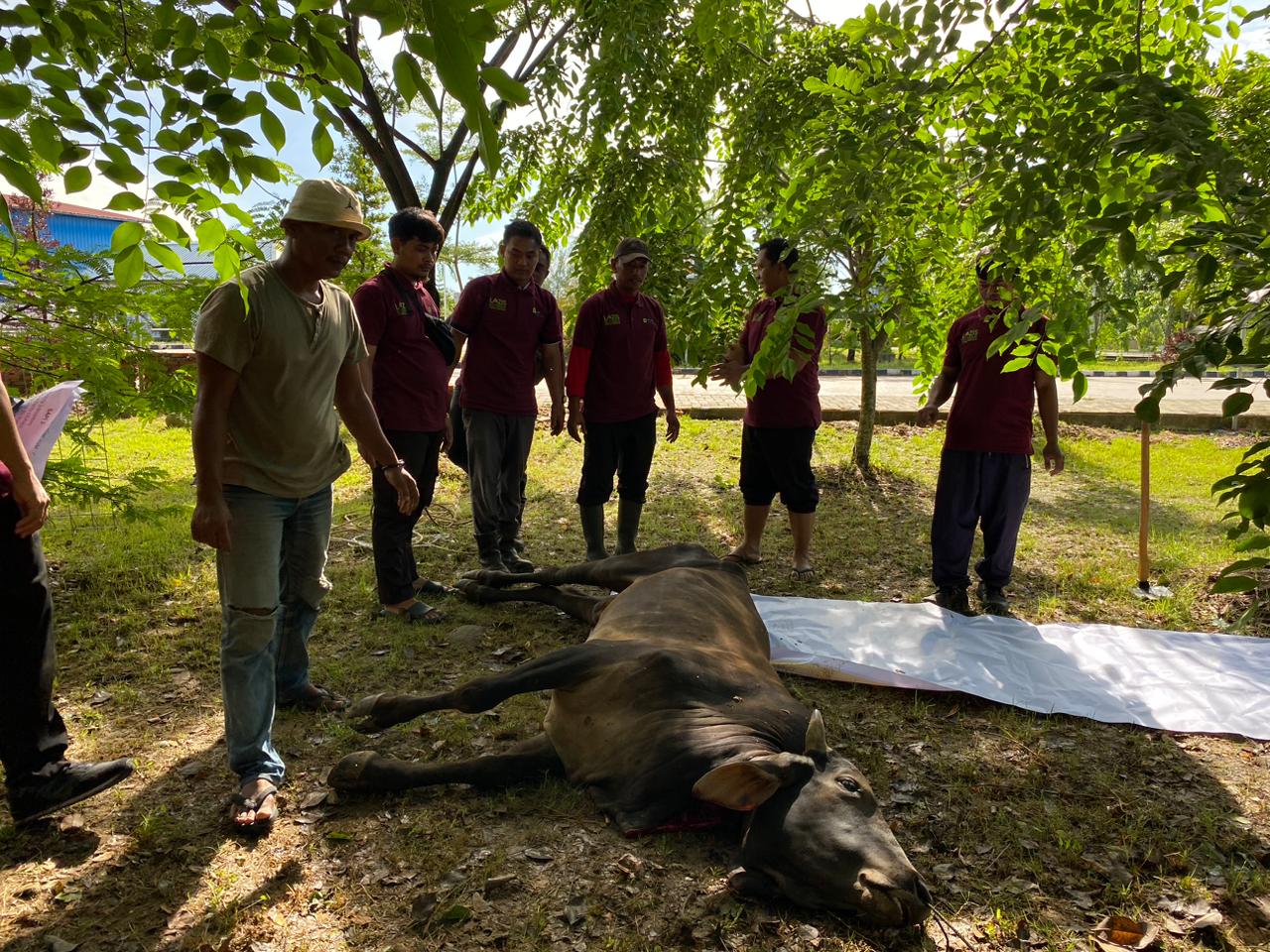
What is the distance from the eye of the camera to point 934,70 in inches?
117

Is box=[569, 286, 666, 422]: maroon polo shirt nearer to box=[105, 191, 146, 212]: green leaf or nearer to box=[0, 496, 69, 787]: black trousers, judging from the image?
box=[0, 496, 69, 787]: black trousers

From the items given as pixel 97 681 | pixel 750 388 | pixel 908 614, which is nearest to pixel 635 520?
pixel 908 614

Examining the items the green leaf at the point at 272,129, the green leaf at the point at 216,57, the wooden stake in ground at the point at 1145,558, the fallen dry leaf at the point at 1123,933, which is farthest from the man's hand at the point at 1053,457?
the green leaf at the point at 216,57

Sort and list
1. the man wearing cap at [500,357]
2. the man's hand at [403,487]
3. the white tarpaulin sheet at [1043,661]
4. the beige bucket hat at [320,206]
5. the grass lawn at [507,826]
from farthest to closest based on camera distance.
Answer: the man wearing cap at [500,357] → the white tarpaulin sheet at [1043,661] → the man's hand at [403,487] → the beige bucket hat at [320,206] → the grass lawn at [507,826]

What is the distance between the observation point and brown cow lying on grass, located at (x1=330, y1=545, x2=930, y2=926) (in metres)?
2.28

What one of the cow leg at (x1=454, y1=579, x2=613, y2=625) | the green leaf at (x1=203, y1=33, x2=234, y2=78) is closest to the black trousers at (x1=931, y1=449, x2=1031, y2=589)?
the cow leg at (x1=454, y1=579, x2=613, y2=625)

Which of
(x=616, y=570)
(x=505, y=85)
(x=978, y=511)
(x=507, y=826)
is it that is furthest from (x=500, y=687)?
(x=978, y=511)

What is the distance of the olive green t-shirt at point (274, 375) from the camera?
2.53 metres

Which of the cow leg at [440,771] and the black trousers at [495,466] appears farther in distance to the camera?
the black trousers at [495,466]

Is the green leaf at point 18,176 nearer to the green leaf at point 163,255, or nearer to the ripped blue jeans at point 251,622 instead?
the green leaf at point 163,255

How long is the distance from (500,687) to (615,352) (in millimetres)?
2792

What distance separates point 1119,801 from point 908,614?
1661 millimetres

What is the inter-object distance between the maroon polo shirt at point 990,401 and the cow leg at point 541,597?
2321 mm

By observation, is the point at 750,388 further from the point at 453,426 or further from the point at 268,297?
the point at 453,426
